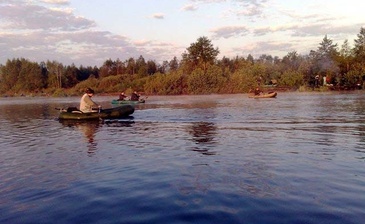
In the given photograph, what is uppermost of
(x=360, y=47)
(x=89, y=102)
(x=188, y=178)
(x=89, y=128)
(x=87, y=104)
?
A: (x=360, y=47)

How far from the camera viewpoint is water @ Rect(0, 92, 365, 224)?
624 cm

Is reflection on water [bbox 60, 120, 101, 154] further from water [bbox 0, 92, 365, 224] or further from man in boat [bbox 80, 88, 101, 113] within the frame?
man in boat [bbox 80, 88, 101, 113]

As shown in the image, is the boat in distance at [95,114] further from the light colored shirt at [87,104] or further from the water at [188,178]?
the water at [188,178]

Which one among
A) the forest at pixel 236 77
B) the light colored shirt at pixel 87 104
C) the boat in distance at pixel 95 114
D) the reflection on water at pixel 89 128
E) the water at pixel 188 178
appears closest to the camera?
the water at pixel 188 178

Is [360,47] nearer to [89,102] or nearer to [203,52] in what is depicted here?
[203,52]

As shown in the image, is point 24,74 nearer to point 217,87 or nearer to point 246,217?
point 217,87

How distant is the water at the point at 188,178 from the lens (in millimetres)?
6242

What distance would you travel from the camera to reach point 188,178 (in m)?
8.38

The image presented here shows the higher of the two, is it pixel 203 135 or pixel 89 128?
pixel 203 135

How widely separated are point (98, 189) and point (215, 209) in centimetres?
280

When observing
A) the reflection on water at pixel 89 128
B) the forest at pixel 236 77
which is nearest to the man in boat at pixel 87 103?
the reflection on water at pixel 89 128

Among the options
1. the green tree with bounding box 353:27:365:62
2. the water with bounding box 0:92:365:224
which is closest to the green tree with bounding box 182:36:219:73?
the green tree with bounding box 353:27:365:62

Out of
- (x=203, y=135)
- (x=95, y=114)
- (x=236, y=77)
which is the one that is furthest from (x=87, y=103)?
(x=236, y=77)

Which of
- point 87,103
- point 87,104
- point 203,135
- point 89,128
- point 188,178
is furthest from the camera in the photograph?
point 87,104
